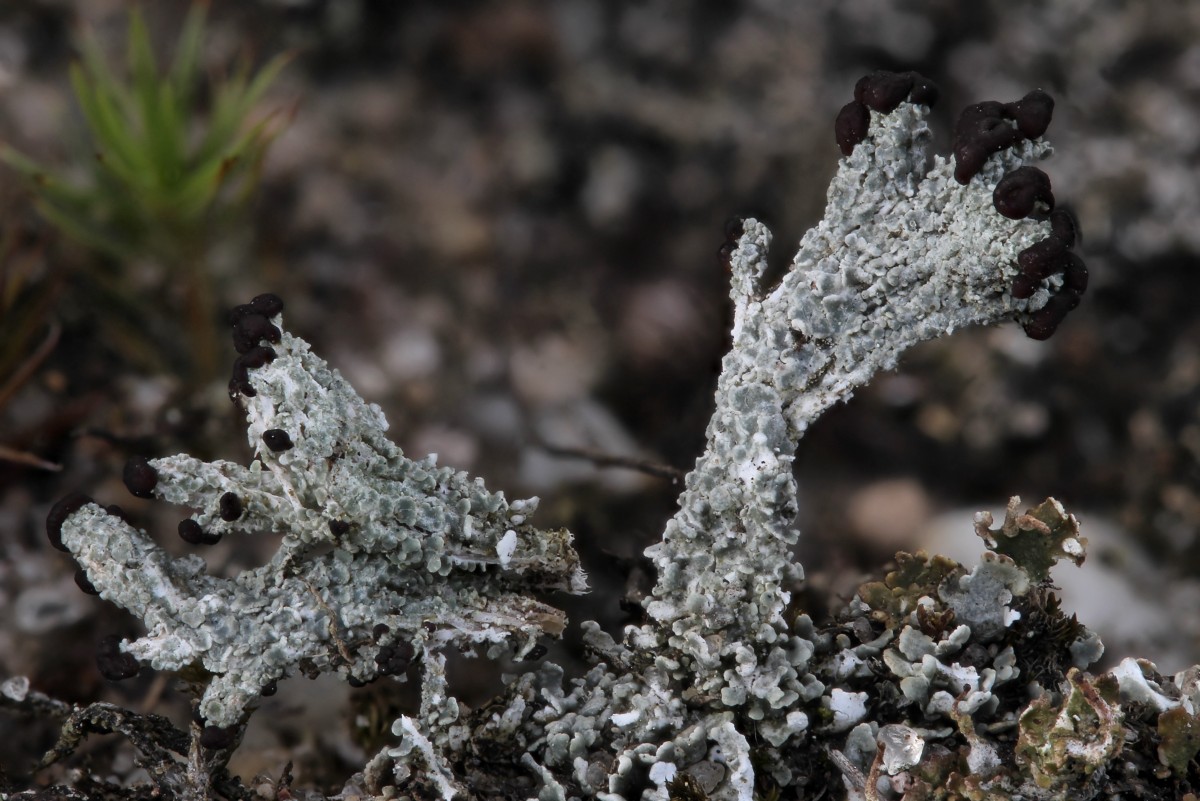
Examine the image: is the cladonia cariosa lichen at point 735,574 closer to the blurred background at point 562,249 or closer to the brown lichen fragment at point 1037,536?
the brown lichen fragment at point 1037,536

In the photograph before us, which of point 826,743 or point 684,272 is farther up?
point 684,272

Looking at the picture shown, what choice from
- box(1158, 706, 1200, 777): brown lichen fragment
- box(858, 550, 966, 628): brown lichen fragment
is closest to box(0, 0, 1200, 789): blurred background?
box(858, 550, 966, 628): brown lichen fragment

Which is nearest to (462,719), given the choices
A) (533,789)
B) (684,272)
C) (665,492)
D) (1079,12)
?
(533,789)

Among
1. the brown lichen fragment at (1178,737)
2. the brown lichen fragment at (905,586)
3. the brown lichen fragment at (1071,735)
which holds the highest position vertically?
the brown lichen fragment at (905,586)

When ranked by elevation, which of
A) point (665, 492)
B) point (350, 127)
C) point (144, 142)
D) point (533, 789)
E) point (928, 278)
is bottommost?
point (533, 789)

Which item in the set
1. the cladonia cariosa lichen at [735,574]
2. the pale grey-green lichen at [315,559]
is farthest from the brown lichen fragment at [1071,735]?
the pale grey-green lichen at [315,559]

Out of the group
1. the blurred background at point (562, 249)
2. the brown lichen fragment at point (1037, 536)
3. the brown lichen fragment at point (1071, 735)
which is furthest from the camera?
the blurred background at point (562, 249)

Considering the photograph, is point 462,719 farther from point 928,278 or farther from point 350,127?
point 350,127

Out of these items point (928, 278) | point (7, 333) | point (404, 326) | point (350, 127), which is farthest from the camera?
point (350, 127)

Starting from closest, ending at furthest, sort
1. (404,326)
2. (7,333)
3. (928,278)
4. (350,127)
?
(928,278) < (7,333) < (404,326) < (350,127)
